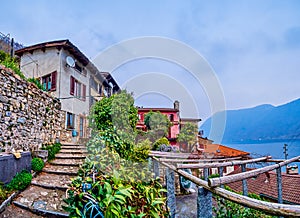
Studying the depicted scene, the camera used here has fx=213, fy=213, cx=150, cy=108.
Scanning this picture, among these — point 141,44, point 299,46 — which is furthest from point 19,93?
point 299,46

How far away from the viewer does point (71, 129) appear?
30.9 feet

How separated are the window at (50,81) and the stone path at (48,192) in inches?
177

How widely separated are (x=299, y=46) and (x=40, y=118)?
1084cm

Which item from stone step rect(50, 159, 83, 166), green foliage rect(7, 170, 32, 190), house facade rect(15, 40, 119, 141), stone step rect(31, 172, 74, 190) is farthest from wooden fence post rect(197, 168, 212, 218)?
house facade rect(15, 40, 119, 141)

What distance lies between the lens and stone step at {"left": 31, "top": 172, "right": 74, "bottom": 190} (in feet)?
13.0

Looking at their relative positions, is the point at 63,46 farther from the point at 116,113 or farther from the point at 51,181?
the point at 51,181

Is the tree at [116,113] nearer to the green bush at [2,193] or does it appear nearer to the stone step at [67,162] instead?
the stone step at [67,162]

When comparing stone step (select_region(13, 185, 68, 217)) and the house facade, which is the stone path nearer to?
stone step (select_region(13, 185, 68, 217))

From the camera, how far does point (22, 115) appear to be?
496 cm

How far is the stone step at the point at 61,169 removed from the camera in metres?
4.63

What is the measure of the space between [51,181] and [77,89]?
7.36 meters

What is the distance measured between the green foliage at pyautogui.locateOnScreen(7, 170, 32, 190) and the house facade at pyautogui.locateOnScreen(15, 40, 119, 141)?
4.40 metres

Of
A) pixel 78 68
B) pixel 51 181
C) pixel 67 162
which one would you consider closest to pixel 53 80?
pixel 78 68

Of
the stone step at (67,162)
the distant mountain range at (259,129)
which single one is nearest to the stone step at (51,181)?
the stone step at (67,162)
